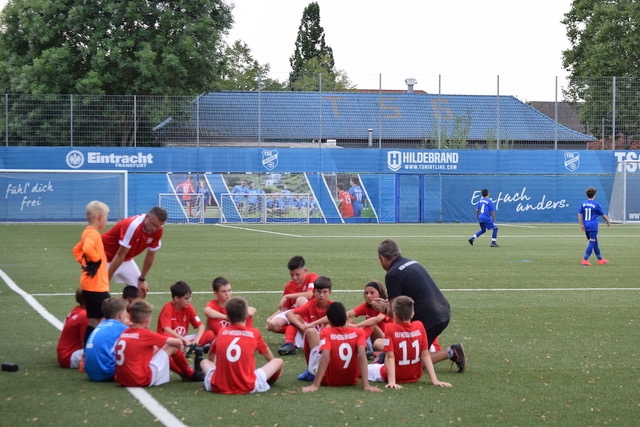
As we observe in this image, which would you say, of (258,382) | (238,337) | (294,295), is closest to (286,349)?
(294,295)

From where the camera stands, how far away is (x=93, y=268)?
923 centimetres

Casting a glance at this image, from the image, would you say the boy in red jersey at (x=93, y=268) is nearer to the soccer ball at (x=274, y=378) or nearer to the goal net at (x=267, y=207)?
the soccer ball at (x=274, y=378)

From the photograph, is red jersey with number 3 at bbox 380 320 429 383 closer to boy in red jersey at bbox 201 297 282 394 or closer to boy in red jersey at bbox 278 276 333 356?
boy in red jersey at bbox 201 297 282 394

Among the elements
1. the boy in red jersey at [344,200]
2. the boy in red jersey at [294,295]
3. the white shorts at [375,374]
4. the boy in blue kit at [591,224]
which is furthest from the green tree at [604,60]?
the white shorts at [375,374]

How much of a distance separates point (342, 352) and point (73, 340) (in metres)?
2.84

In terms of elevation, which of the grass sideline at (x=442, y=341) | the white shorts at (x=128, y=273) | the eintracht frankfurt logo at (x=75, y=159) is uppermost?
the eintracht frankfurt logo at (x=75, y=159)

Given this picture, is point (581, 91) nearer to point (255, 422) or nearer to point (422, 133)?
point (422, 133)

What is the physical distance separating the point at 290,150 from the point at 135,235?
116ft

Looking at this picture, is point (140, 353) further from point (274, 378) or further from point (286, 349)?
point (286, 349)

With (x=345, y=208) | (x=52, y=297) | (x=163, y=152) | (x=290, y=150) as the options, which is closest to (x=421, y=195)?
(x=345, y=208)

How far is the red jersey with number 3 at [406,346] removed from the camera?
335 inches

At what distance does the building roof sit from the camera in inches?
1850

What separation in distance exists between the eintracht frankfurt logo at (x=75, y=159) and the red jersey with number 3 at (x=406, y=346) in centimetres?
3750

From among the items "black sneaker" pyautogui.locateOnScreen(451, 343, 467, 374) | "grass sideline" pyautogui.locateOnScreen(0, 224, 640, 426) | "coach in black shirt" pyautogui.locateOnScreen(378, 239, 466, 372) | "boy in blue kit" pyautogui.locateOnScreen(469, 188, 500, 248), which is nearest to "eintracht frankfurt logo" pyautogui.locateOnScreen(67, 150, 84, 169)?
"grass sideline" pyautogui.locateOnScreen(0, 224, 640, 426)
